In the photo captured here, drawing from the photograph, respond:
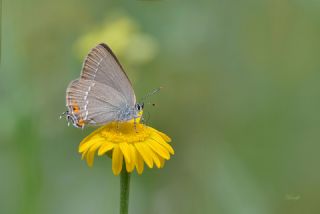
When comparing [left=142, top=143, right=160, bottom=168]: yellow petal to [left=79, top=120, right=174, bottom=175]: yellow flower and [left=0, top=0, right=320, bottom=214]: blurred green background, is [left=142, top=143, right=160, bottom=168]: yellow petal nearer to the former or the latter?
[left=79, top=120, right=174, bottom=175]: yellow flower

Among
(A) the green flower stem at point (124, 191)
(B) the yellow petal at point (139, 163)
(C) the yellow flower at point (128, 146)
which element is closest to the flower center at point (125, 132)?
(C) the yellow flower at point (128, 146)

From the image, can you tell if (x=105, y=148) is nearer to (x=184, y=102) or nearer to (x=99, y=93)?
(x=99, y=93)

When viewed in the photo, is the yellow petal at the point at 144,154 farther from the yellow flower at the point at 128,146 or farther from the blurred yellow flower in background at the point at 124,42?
the blurred yellow flower in background at the point at 124,42

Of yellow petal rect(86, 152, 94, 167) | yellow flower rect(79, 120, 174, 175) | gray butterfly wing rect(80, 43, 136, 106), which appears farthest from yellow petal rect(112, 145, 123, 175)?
gray butterfly wing rect(80, 43, 136, 106)

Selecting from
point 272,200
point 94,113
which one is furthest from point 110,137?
point 272,200

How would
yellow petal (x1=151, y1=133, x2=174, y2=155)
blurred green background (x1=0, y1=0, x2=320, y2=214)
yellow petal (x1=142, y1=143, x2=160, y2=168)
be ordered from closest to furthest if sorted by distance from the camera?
yellow petal (x1=142, y1=143, x2=160, y2=168)
yellow petal (x1=151, y1=133, x2=174, y2=155)
blurred green background (x1=0, y1=0, x2=320, y2=214)

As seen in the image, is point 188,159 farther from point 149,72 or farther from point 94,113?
point 94,113

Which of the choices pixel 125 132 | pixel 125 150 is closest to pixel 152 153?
pixel 125 150
